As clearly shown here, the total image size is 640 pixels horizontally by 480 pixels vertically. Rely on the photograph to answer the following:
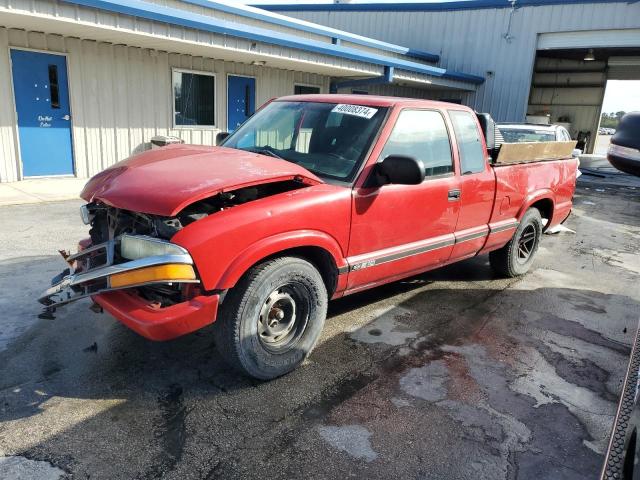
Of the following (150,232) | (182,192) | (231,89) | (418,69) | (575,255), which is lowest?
(575,255)

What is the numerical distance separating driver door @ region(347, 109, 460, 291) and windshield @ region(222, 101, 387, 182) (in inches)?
7.8

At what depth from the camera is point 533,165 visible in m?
5.33

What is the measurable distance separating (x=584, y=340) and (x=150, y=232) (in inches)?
145

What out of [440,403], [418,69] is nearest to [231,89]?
[418,69]

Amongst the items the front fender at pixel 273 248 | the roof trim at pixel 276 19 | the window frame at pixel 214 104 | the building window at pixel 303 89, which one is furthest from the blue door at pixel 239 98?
the front fender at pixel 273 248

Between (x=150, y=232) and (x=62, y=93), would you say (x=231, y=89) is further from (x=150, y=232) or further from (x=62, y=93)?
(x=150, y=232)

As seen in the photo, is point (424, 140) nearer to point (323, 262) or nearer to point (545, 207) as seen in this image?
point (323, 262)

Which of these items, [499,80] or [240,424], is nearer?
[240,424]

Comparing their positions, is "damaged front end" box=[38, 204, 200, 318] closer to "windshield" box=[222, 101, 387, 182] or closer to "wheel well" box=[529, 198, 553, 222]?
"windshield" box=[222, 101, 387, 182]

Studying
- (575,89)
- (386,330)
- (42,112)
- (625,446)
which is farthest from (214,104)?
(575,89)

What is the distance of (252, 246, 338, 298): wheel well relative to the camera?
3397 mm

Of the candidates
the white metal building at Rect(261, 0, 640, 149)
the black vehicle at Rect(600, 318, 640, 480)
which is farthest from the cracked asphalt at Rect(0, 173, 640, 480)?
the white metal building at Rect(261, 0, 640, 149)

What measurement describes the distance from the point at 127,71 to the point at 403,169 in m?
9.06

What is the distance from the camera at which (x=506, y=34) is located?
18.7 m
